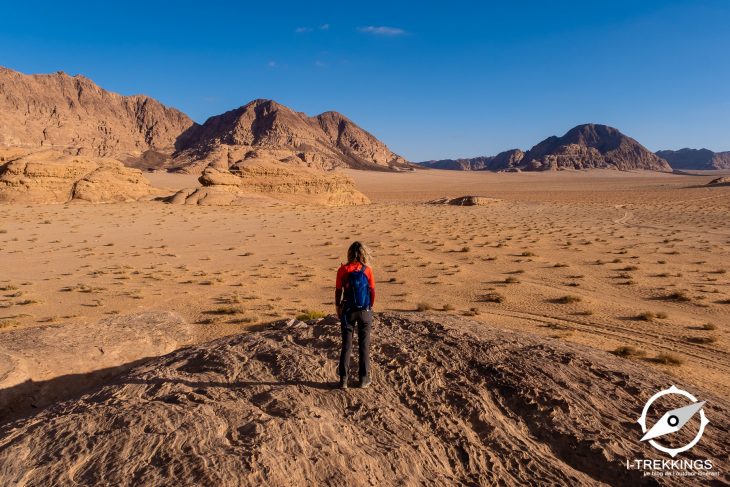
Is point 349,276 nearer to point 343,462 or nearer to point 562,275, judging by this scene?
point 343,462

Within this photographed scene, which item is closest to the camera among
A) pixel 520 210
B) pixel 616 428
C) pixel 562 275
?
pixel 616 428

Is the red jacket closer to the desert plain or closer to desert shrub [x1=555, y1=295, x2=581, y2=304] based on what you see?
the desert plain

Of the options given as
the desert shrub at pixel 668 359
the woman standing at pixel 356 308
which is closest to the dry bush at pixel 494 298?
the desert shrub at pixel 668 359

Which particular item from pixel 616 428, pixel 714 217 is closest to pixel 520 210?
pixel 714 217

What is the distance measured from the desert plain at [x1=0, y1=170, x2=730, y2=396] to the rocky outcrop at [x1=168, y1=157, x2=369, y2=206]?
10744mm

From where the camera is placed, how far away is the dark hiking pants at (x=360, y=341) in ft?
16.3

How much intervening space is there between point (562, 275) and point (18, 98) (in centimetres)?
19671

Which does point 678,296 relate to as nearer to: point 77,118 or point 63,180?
point 63,180

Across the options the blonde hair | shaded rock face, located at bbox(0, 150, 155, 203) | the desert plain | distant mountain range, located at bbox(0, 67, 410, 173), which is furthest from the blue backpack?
distant mountain range, located at bbox(0, 67, 410, 173)

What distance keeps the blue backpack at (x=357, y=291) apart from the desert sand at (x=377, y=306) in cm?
97

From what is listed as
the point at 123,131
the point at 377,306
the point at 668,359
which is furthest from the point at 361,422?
the point at 123,131

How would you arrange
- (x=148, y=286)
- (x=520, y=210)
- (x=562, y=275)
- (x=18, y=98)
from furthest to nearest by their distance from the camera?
(x=18, y=98), (x=520, y=210), (x=562, y=275), (x=148, y=286)

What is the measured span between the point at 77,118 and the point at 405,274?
189682mm

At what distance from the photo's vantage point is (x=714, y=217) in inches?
1211
